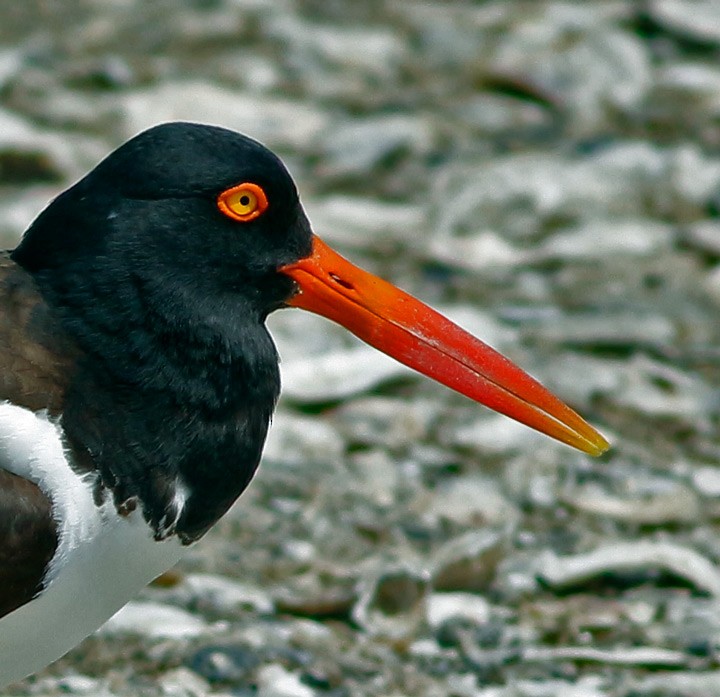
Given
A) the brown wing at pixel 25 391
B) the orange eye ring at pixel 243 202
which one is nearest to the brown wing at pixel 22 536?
the brown wing at pixel 25 391

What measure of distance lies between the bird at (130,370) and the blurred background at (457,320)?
0.82 m

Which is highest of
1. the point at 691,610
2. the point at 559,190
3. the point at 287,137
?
the point at 287,137

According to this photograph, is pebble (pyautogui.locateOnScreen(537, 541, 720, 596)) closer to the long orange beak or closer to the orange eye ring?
the long orange beak

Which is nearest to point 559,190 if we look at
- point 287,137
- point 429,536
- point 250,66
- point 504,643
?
point 287,137

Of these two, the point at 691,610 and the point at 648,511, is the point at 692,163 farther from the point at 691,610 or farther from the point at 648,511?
the point at 691,610

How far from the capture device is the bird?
12.1 ft

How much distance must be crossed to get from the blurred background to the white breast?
697mm

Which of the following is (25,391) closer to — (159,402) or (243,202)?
(159,402)

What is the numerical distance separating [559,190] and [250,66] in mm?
2041

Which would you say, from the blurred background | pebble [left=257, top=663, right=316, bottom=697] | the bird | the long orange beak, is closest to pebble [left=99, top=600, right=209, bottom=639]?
the blurred background

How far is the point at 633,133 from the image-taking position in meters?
8.23

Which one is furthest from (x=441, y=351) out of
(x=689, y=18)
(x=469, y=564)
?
(x=689, y=18)

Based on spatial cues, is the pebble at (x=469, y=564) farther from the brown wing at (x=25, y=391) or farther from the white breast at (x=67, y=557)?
the brown wing at (x=25, y=391)

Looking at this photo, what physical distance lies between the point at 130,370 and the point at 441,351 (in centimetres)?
94
